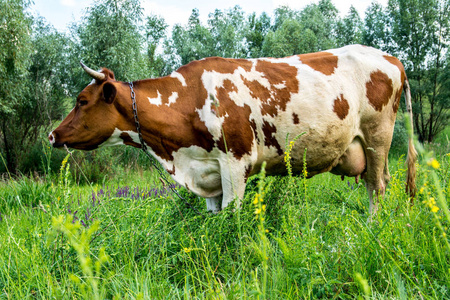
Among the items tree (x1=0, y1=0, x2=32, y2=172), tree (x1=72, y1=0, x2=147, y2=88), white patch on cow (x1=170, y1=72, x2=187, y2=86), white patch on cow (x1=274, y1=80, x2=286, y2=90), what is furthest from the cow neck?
tree (x1=0, y1=0, x2=32, y2=172)

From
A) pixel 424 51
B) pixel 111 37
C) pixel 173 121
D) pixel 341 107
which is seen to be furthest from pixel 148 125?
pixel 424 51

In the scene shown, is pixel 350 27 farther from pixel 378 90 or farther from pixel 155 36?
pixel 378 90

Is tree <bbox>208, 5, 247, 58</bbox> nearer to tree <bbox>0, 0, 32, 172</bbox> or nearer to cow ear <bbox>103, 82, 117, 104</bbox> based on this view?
tree <bbox>0, 0, 32, 172</bbox>

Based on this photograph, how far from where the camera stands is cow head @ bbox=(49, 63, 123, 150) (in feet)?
11.5

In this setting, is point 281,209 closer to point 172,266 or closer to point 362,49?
point 172,266

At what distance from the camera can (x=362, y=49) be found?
444 cm

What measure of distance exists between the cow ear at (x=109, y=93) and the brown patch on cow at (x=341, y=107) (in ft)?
7.10

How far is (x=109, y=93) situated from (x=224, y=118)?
3.59 feet

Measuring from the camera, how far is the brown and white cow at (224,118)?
350cm

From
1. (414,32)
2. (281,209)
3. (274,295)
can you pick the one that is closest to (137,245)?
(274,295)

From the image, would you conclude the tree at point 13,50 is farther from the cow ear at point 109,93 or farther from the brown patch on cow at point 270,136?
the brown patch on cow at point 270,136

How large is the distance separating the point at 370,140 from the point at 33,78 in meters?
16.7

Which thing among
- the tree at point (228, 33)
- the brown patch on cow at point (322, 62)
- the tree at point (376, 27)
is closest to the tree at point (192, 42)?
the tree at point (228, 33)

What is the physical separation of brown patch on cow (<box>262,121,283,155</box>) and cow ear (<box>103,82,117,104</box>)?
1.43 meters
